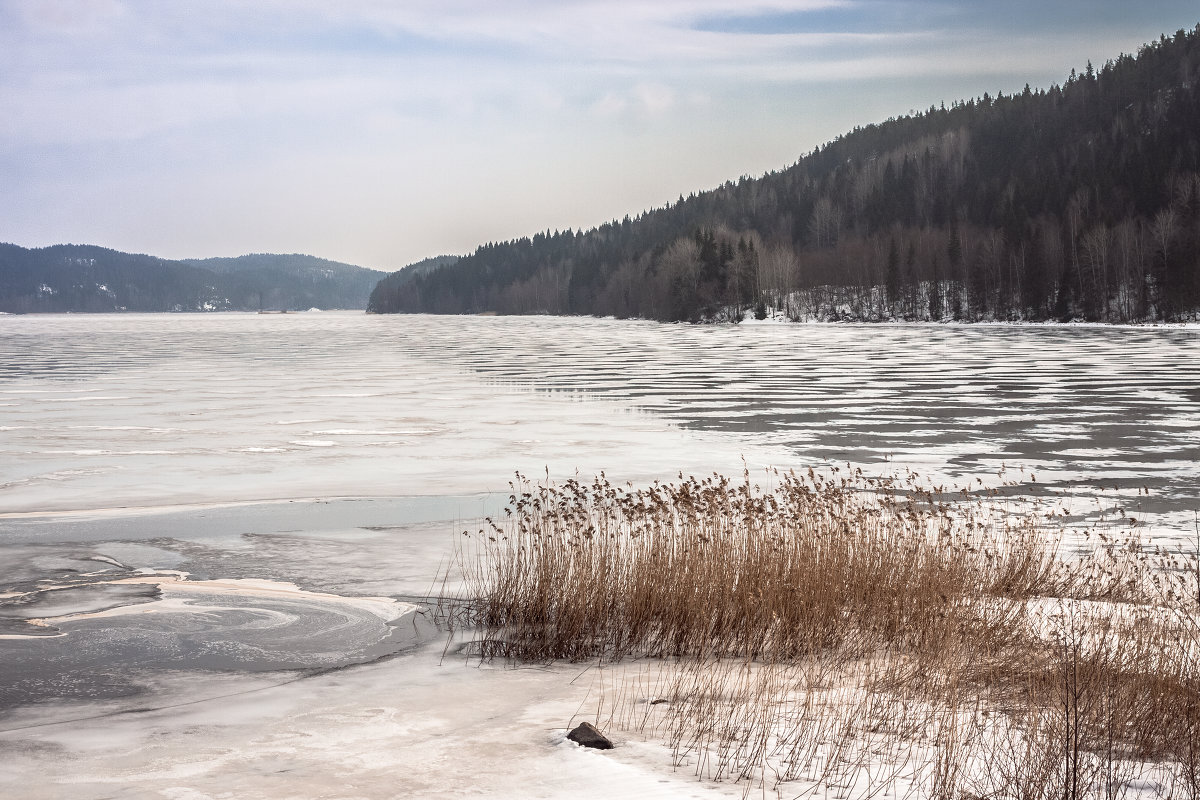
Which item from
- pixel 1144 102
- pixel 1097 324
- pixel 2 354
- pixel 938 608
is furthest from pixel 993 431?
pixel 1144 102

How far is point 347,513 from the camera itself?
14.7 m

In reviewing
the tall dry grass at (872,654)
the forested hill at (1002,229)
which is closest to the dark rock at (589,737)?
the tall dry grass at (872,654)

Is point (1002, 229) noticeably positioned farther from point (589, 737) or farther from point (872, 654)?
point (589, 737)

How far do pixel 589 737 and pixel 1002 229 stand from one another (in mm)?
127422

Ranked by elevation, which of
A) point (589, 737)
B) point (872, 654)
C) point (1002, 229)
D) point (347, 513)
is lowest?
point (872, 654)

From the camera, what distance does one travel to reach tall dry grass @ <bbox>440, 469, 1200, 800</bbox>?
18.7ft

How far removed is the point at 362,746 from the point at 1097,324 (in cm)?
10305

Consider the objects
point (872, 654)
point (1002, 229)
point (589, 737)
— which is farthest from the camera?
point (1002, 229)

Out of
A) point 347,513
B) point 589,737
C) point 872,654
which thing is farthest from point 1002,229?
point 589,737

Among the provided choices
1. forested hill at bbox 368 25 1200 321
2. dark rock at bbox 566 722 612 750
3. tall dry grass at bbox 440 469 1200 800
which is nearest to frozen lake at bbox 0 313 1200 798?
dark rock at bbox 566 722 612 750

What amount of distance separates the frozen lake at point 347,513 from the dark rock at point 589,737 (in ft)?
0.35

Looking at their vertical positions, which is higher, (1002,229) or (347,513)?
(1002,229)

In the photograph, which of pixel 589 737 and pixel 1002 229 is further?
pixel 1002 229

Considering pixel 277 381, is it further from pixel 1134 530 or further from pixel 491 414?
pixel 1134 530
